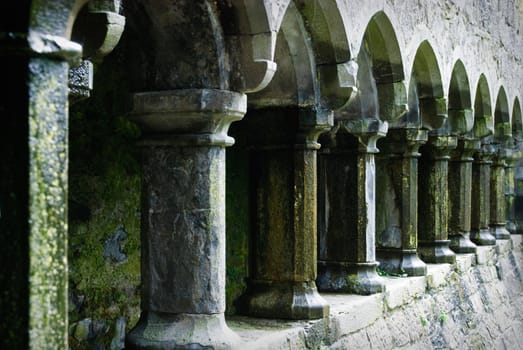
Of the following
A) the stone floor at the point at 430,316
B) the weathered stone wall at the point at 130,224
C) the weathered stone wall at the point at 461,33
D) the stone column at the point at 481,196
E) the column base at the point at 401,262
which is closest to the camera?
the weathered stone wall at the point at 130,224

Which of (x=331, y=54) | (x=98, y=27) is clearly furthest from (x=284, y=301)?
(x=98, y=27)

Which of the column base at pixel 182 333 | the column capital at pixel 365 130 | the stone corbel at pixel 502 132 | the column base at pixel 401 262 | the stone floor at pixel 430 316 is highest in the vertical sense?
the stone corbel at pixel 502 132

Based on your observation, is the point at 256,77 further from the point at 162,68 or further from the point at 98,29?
the point at 98,29

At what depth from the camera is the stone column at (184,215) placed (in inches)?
131

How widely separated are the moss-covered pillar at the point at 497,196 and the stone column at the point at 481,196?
752mm

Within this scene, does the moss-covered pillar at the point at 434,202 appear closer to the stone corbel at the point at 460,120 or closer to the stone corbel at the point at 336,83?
the stone corbel at the point at 460,120

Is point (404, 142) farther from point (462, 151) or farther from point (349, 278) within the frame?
point (462, 151)

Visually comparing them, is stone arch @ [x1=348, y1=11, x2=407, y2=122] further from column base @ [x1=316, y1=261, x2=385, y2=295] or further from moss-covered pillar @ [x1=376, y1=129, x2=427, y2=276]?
column base @ [x1=316, y1=261, x2=385, y2=295]

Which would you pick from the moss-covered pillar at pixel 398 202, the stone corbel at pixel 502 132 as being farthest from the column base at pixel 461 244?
the stone corbel at pixel 502 132

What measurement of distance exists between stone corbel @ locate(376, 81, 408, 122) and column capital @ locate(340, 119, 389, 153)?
193 mm

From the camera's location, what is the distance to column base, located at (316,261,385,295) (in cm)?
525

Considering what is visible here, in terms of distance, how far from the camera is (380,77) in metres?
5.66

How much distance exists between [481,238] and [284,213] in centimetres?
551

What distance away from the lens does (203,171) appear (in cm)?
335
